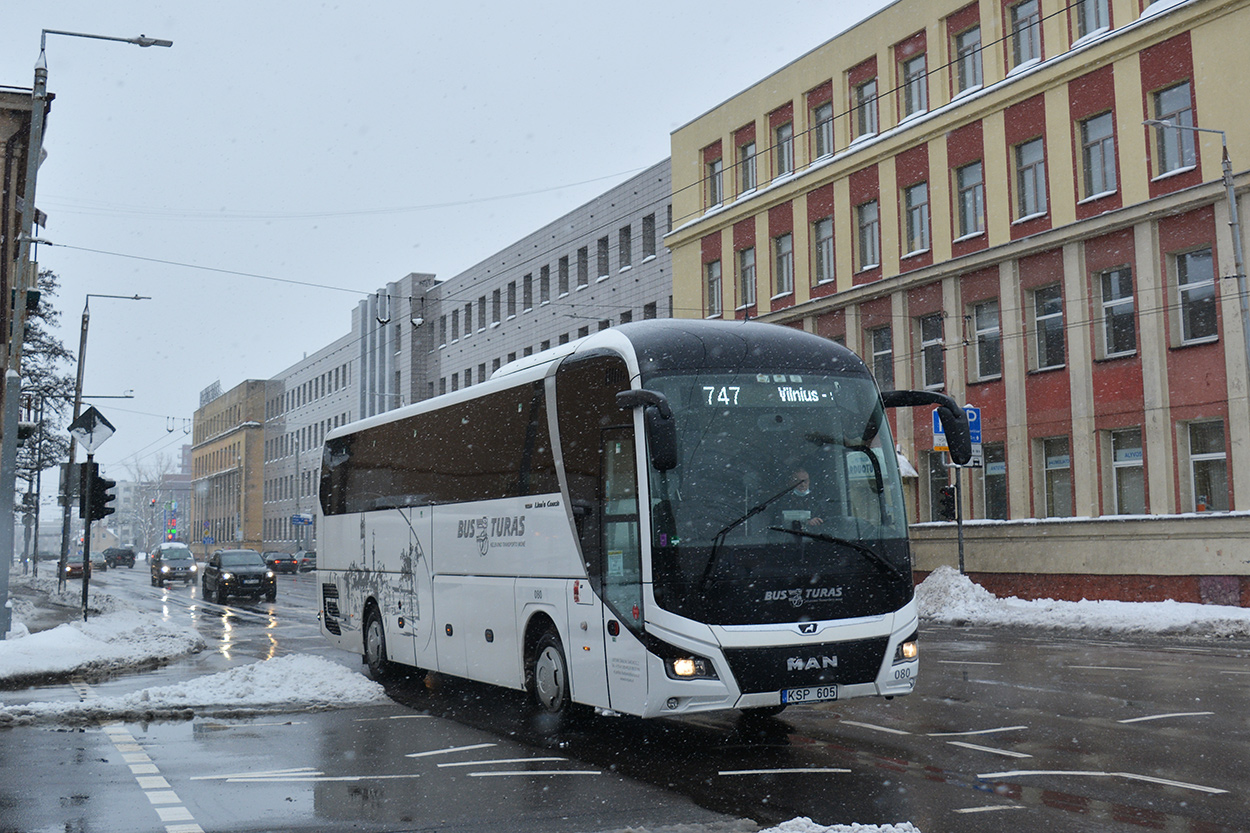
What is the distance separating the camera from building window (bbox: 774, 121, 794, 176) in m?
39.8

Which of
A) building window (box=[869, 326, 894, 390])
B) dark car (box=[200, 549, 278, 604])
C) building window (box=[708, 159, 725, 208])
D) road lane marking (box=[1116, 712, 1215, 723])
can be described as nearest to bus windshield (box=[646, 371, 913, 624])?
road lane marking (box=[1116, 712, 1215, 723])

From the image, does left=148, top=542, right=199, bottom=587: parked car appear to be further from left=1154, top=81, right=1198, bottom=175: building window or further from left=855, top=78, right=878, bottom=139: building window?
left=1154, top=81, right=1198, bottom=175: building window

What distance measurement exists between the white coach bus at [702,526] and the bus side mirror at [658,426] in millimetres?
13

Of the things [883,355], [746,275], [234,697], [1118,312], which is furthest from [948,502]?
[746,275]

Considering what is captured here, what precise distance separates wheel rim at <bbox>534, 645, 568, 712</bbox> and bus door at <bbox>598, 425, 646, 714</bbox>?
→ 3.53ft

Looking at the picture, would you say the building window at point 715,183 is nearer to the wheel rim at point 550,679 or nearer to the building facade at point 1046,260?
the building facade at point 1046,260

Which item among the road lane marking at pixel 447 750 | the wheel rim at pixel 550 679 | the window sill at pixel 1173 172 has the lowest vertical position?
the road lane marking at pixel 447 750

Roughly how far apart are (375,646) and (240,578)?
83.5 ft

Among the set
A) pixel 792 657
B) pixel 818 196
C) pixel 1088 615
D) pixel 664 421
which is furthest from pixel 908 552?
pixel 818 196

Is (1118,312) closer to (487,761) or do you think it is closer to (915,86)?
(915,86)

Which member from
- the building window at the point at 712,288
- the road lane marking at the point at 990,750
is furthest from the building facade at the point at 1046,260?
the road lane marking at the point at 990,750

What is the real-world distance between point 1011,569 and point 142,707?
22364 millimetres

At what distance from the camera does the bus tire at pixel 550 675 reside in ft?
36.2

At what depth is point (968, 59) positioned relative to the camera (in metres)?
33.0
